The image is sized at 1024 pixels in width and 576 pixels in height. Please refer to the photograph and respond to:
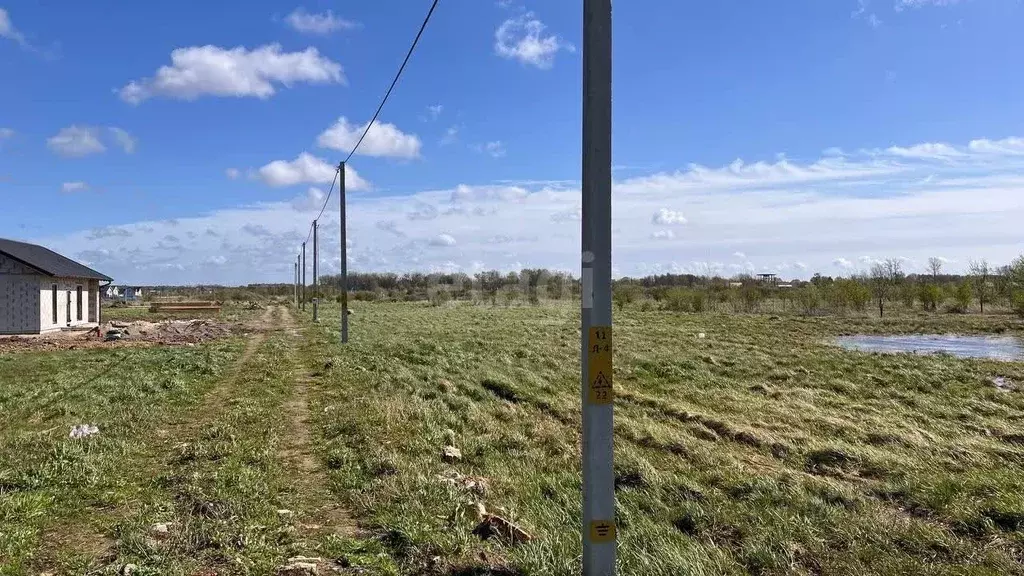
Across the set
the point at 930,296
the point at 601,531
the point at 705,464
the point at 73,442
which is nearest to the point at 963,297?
the point at 930,296

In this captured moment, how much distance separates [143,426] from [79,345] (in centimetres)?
1700

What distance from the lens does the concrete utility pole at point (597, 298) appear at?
354cm

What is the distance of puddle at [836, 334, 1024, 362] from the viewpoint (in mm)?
25484

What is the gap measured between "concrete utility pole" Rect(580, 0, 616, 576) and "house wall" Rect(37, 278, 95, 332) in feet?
98.1

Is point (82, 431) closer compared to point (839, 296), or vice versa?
point (82, 431)

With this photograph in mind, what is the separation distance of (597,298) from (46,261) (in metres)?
32.4

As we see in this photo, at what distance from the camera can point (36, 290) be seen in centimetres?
2605

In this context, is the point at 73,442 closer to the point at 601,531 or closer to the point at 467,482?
the point at 467,482

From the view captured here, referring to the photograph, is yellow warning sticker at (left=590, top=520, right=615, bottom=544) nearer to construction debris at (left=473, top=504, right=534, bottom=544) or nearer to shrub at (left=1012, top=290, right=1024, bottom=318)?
construction debris at (left=473, top=504, right=534, bottom=544)

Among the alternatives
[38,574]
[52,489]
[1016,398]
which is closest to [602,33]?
[38,574]

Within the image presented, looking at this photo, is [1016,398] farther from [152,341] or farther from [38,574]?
[152,341]

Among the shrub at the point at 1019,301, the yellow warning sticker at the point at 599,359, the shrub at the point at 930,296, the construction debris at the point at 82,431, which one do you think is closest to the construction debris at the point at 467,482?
the yellow warning sticker at the point at 599,359

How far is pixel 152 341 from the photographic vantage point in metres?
24.5

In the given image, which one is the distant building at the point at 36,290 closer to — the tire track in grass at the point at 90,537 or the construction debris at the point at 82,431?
the construction debris at the point at 82,431
